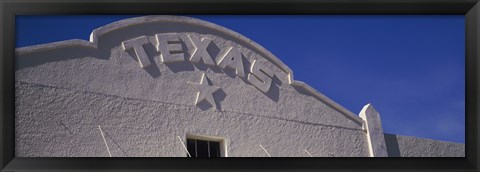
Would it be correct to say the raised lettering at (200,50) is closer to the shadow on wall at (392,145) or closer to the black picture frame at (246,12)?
the shadow on wall at (392,145)

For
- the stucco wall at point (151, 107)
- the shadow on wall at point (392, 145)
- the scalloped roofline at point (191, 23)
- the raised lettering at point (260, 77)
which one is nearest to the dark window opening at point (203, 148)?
the stucco wall at point (151, 107)

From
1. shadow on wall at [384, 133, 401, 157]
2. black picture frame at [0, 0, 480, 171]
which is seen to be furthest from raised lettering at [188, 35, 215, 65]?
black picture frame at [0, 0, 480, 171]

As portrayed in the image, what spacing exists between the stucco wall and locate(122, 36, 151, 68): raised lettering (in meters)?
0.07

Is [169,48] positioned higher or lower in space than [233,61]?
higher

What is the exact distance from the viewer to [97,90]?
31.1 feet

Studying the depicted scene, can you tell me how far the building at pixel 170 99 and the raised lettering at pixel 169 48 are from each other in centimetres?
1

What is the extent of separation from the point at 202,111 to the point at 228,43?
1118 millimetres

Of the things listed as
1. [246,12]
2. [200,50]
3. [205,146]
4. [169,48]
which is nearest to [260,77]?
[200,50]

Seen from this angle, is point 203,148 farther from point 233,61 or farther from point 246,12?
point 246,12

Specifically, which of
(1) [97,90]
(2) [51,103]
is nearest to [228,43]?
(1) [97,90]


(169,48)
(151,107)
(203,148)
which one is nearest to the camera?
(151,107)

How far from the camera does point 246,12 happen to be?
5.10 metres

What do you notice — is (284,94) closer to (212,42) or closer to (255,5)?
(212,42)

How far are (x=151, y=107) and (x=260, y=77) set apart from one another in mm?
1845
